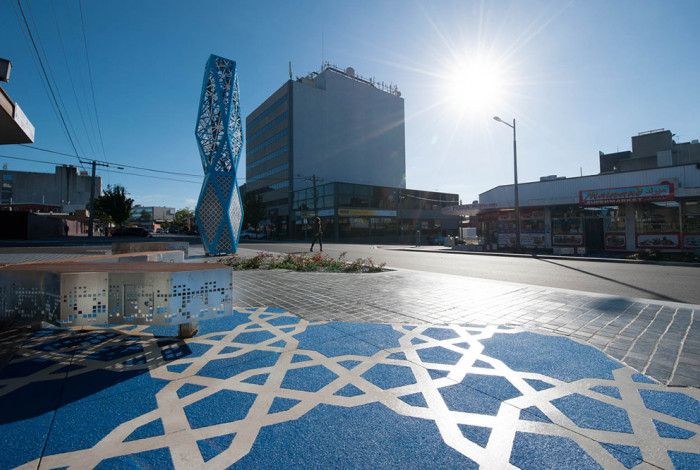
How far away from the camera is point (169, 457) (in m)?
1.85

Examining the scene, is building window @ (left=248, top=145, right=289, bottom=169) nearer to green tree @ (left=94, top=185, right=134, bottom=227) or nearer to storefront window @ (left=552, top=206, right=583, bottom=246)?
green tree @ (left=94, top=185, right=134, bottom=227)

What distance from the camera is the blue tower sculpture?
1599 cm

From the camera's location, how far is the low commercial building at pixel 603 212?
16.8 meters

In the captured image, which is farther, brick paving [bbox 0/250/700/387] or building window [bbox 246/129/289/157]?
building window [bbox 246/129/289/157]

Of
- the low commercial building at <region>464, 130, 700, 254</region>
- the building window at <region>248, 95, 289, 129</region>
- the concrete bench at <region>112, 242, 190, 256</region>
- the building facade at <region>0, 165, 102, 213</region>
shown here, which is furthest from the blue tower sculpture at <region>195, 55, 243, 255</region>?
the building facade at <region>0, 165, 102, 213</region>

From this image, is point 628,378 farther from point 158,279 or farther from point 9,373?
point 9,373

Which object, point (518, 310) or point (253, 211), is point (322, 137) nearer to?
point (253, 211)

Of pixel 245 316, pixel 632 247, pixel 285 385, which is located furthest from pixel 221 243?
pixel 632 247

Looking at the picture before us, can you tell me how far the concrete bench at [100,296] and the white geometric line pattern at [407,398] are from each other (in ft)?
1.50

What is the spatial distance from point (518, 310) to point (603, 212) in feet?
62.6

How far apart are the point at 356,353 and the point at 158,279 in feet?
7.18

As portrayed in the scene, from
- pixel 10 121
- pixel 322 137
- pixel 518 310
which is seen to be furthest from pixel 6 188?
pixel 518 310

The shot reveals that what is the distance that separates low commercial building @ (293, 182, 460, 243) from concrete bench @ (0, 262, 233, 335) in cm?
3945

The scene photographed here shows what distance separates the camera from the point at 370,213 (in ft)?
152
